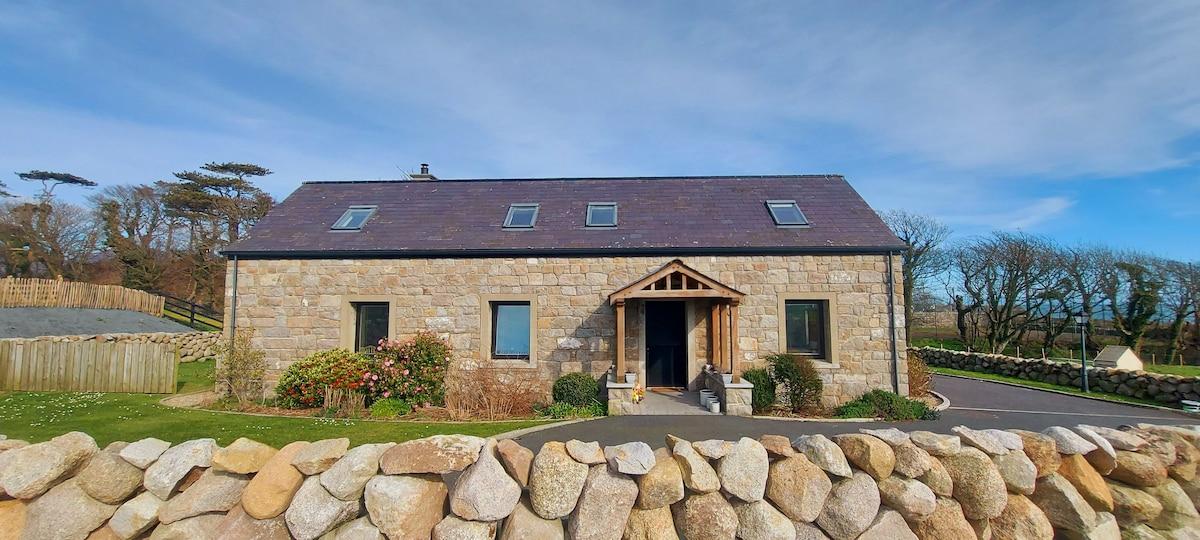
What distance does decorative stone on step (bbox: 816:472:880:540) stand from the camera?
10.6 feet

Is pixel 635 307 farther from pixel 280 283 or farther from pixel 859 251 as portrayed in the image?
pixel 280 283

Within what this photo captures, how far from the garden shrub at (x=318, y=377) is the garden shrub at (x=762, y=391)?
7485mm

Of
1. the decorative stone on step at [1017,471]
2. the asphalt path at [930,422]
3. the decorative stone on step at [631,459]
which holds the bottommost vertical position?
the asphalt path at [930,422]

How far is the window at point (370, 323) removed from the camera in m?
11.8

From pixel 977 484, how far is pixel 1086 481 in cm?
90

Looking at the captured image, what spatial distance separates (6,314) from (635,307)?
2150 centimetres

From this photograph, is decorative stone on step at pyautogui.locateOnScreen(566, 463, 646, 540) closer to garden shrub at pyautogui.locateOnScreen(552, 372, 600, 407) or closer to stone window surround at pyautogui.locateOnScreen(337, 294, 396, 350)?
garden shrub at pyautogui.locateOnScreen(552, 372, 600, 407)

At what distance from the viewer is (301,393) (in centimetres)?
1030

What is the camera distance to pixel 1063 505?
3404 mm

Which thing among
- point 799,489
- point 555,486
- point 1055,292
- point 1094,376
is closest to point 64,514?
point 555,486

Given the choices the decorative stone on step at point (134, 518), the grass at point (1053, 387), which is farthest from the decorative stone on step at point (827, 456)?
the grass at point (1053, 387)

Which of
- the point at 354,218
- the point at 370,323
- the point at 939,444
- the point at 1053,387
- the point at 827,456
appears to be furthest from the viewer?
the point at 1053,387

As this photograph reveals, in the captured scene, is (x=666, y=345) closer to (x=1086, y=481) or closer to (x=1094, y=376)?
(x=1086, y=481)

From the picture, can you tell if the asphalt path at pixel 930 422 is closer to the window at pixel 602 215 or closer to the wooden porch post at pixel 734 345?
the wooden porch post at pixel 734 345
